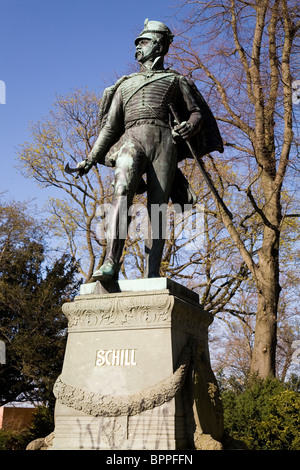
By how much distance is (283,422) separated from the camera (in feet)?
32.1

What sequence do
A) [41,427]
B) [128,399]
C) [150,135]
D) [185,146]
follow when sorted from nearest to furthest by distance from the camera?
[128,399] → [150,135] → [185,146] → [41,427]

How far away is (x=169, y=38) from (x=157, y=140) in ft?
4.68


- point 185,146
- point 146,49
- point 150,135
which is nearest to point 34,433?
point 185,146

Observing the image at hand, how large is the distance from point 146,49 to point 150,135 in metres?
1.16

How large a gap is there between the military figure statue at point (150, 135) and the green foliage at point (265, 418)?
467cm

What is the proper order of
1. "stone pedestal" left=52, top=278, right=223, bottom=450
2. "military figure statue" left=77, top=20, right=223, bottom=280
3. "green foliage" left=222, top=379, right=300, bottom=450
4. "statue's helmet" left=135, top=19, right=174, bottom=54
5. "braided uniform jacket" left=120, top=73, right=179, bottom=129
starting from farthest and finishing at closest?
"green foliage" left=222, top=379, right=300, bottom=450 → "statue's helmet" left=135, top=19, right=174, bottom=54 → "braided uniform jacket" left=120, top=73, right=179, bottom=129 → "military figure statue" left=77, top=20, right=223, bottom=280 → "stone pedestal" left=52, top=278, right=223, bottom=450

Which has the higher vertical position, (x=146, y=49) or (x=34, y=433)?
(x=146, y=49)

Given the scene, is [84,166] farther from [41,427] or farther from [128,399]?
[41,427]

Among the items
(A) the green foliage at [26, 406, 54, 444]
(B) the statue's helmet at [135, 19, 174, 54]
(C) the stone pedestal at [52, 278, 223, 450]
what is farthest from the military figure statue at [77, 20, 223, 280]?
(A) the green foliage at [26, 406, 54, 444]

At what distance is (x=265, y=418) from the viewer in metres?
10.3

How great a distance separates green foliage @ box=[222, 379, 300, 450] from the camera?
31.1 ft

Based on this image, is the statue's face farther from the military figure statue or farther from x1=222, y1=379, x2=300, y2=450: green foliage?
x1=222, y1=379, x2=300, y2=450: green foliage
